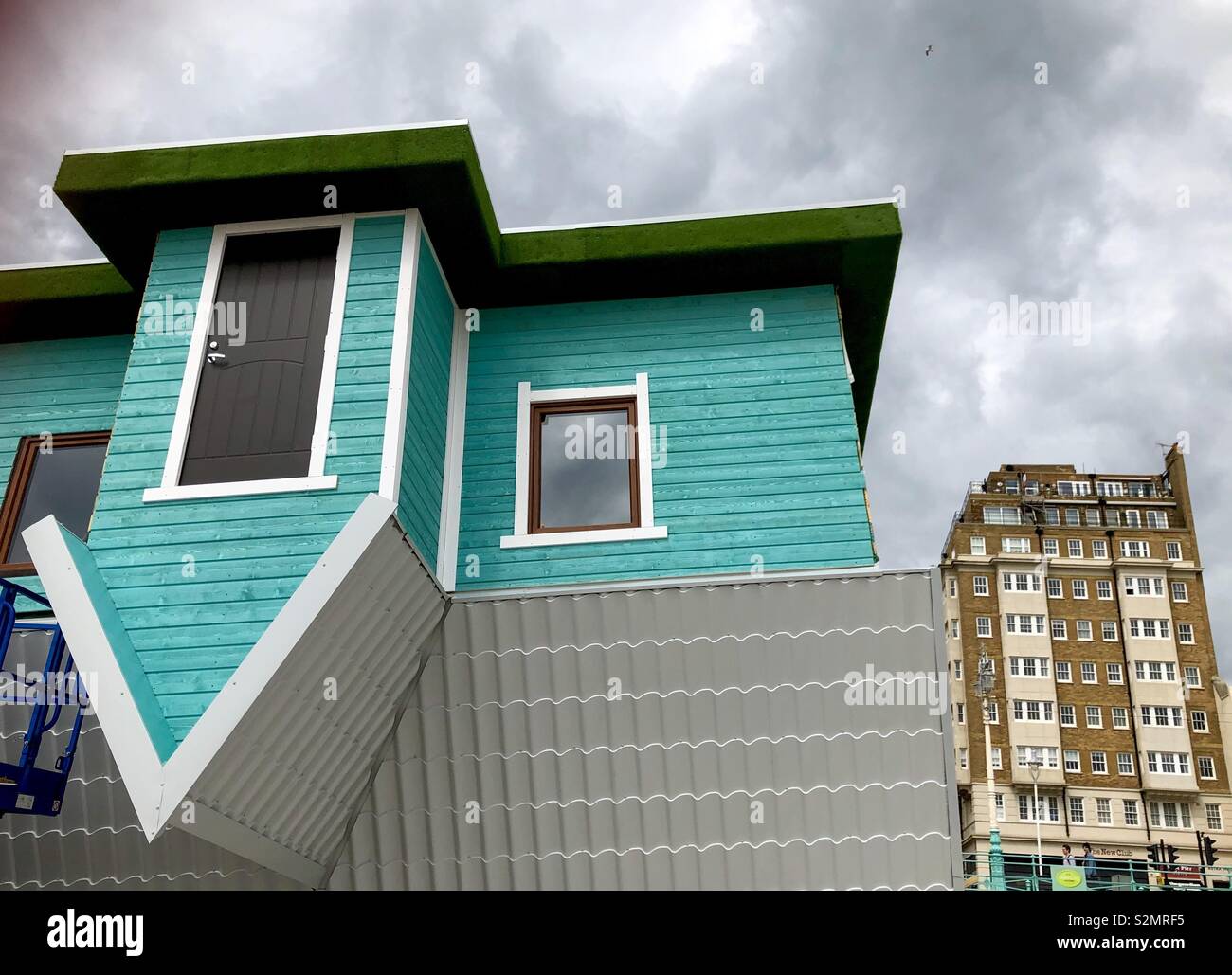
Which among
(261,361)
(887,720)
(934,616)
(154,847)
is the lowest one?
(154,847)

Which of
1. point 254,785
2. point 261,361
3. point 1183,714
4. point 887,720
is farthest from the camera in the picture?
point 1183,714

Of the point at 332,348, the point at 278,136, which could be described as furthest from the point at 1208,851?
the point at 278,136

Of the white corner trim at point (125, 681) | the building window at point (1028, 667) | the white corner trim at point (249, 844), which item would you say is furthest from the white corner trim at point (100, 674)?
the building window at point (1028, 667)

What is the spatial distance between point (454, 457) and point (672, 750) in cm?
320

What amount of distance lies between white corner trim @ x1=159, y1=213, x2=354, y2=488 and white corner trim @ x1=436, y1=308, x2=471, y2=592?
1434 mm

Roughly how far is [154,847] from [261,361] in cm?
388

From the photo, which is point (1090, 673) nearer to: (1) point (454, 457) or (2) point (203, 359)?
(1) point (454, 457)

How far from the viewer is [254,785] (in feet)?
21.6

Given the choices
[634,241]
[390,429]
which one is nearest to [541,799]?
[390,429]

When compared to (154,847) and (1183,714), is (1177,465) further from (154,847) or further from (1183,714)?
(154,847)

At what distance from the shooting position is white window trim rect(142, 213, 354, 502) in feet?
24.4

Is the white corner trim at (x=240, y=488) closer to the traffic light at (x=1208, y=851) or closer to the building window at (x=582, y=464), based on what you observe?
the building window at (x=582, y=464)

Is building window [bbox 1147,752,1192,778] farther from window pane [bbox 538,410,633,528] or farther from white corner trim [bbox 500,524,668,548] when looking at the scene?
white corner trim [bbox 500,524,668,548]

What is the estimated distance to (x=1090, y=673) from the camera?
204ft
